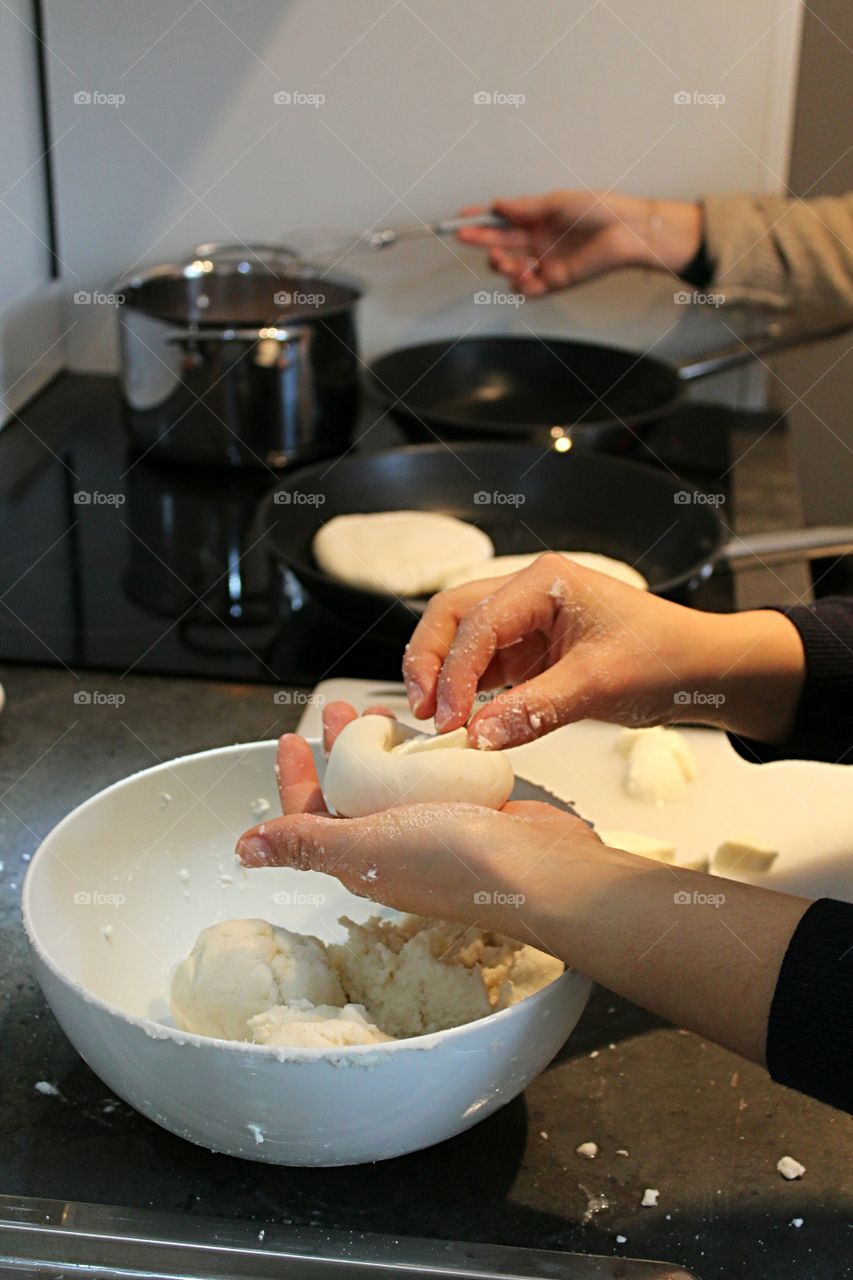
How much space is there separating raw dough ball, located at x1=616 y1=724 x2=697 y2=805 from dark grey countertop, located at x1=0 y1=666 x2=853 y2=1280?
0.21m

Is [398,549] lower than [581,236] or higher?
lower

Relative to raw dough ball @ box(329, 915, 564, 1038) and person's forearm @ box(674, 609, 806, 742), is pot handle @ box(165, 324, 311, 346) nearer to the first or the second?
person's forearm @ box(674, 609, 806, 742)

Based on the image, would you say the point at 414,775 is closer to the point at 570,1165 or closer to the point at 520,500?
the point at 570,1165

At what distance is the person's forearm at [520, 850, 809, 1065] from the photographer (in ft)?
2.03

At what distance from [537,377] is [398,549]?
51cm

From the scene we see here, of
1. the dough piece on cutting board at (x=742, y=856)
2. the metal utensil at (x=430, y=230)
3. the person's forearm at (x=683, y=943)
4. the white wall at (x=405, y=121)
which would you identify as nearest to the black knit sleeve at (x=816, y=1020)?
the person's forearm at (x=683, y=943)

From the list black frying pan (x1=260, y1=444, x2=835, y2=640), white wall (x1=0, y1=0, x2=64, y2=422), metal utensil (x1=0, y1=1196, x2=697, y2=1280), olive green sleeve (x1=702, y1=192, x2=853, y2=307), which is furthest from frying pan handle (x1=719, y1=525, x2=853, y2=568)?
white wall (x1=0, y1=0, x2=64, y2=422)

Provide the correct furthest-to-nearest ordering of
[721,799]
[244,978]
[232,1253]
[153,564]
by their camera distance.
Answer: [153,564]
[721,799]
[244,978]
[232,1253]

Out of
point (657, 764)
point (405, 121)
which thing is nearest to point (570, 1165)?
point (657, 764)

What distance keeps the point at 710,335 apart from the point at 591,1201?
134cm

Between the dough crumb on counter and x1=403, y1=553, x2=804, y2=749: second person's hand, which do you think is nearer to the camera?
the dough crumb on counter

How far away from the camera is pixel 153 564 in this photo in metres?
1.34

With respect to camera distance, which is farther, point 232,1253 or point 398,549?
point 398,549

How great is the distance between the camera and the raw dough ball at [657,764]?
38.0 inches
